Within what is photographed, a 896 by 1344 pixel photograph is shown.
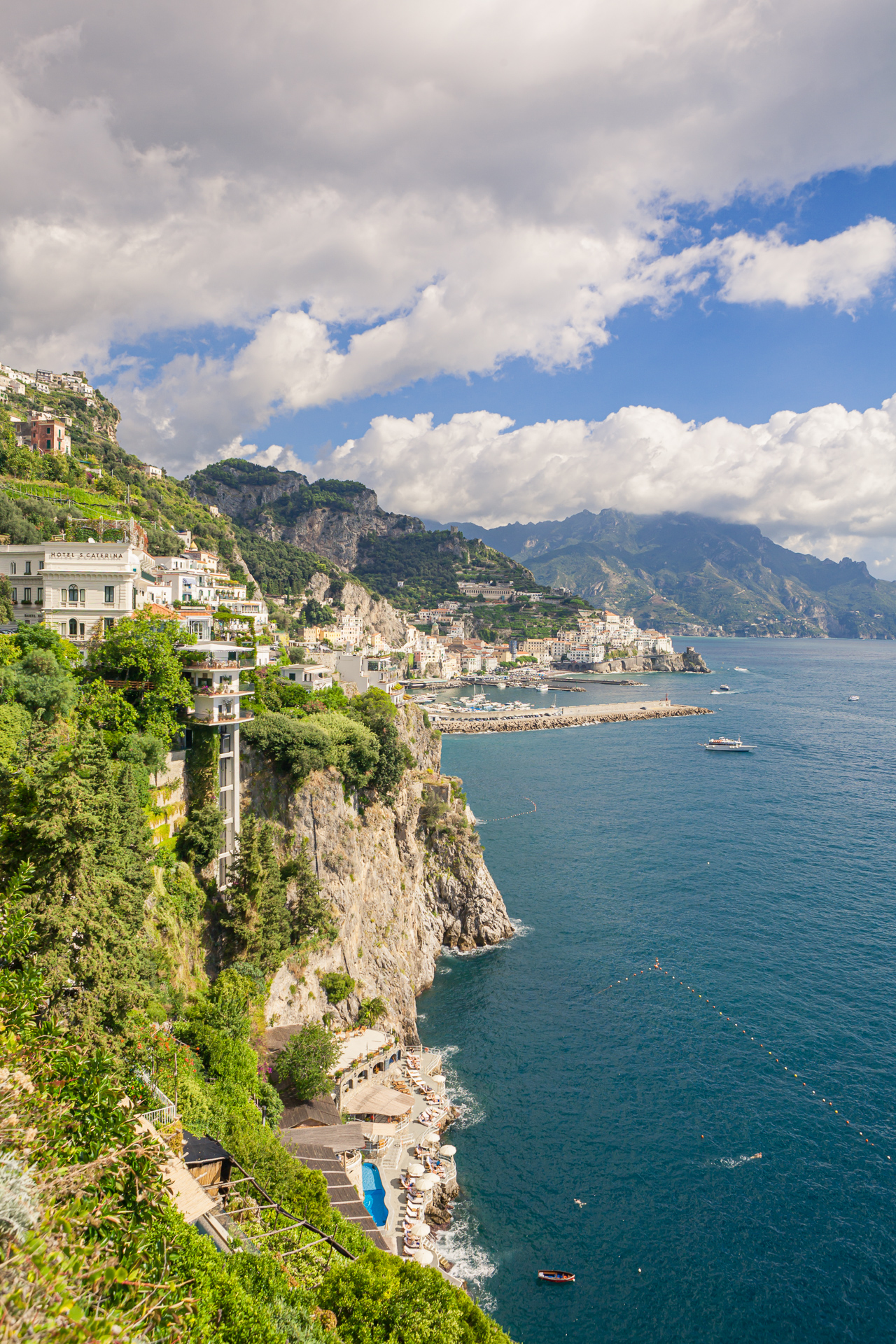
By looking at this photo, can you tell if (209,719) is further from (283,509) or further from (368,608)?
(283,509)

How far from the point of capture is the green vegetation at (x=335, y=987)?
25375 mm

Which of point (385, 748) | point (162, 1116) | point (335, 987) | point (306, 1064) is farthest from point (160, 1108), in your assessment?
point (385, 748)

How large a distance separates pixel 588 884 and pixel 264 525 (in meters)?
159

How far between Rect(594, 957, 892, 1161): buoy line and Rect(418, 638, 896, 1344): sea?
10 centimetres

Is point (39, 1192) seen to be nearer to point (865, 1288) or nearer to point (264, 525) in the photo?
point (865, 1288)

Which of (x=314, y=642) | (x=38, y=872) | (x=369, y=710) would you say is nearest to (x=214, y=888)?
(x=38, y=872)

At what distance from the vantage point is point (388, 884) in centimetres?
3139

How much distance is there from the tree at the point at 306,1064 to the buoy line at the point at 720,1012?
42.8ft

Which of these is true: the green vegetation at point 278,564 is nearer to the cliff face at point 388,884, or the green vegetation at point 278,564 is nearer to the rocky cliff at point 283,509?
the rocky cliff at point 283,509

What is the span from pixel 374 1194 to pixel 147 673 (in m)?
17.2

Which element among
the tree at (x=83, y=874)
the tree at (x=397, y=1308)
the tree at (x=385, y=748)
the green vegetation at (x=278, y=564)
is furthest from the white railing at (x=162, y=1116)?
the green vegetation at (x=278, y=564)

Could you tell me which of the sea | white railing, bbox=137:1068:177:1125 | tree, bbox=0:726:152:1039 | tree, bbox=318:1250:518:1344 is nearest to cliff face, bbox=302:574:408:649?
the sea

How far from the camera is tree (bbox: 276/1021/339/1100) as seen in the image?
21188 millimetres

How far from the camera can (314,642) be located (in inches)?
3287
